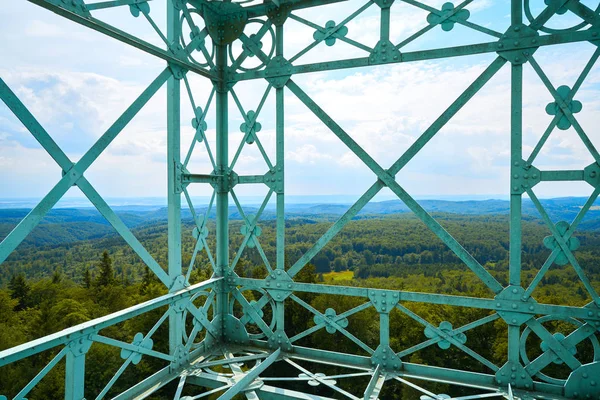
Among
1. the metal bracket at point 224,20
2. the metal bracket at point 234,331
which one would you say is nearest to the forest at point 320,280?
the metal bracket at point 234,331

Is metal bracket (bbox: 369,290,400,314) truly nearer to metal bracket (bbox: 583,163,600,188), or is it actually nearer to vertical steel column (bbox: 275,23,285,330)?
vertical steel column (bbox: 275,23,285,330)

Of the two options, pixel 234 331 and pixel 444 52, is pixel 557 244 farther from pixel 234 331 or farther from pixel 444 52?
pixel 234 331

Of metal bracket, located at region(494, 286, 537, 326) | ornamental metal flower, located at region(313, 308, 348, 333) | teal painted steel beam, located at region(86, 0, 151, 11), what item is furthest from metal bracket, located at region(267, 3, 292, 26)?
metal bracket, located at region(494, 286, 537, 326)

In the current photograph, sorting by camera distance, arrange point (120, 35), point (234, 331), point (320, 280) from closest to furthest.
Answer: point (120, 35), point (234, 331), point (320, 280)

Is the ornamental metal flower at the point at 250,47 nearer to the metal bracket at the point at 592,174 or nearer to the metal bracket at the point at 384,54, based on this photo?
the metal bracket at the point at 384,54

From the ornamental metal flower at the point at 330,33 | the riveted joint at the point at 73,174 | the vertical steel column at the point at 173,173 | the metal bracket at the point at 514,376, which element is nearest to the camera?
the riveted joint at the point at 73,174

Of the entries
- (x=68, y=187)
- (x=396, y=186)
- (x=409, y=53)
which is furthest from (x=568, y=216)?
(x=68, y=187)

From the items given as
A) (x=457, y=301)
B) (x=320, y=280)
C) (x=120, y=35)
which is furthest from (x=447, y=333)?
(x=120, y=35)
